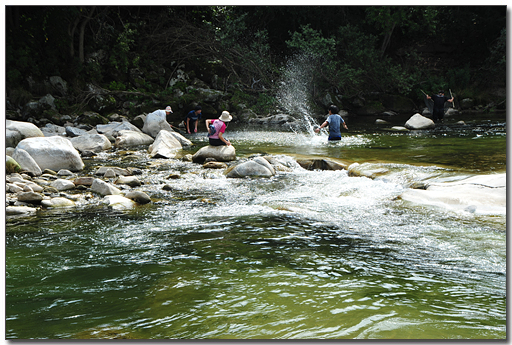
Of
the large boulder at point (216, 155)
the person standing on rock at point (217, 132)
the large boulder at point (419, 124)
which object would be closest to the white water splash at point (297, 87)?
the large boulder at point (419, 124)

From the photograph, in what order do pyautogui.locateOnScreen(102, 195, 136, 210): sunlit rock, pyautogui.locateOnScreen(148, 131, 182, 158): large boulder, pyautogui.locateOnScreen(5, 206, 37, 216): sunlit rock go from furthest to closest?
pyautogui.locateOnScreen(148, 131, 182, 158): large boulder, pyautogui.locateOnScreen(102, 195, 136, 210): sunlit rock, pyautogui.locateOnScreen(5, 206, 37, 216): sunlit rock

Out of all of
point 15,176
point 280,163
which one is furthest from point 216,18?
point 15,176

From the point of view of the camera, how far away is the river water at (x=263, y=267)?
2920 millimetres

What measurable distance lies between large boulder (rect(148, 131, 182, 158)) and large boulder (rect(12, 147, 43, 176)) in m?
3.27

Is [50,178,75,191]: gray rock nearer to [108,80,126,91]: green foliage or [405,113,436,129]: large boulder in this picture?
[405,113,436,129]: large boulder

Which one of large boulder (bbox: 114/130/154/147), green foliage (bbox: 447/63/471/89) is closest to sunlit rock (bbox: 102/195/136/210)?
large boulder (bbox: 114/130/154/147)

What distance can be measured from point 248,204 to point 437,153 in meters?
6.50

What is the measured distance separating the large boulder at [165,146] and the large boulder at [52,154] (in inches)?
88.8

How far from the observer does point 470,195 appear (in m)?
6.36

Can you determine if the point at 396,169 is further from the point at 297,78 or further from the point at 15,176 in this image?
the point at 297,78

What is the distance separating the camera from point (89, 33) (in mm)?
Answer: 24672

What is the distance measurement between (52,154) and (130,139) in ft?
14.1

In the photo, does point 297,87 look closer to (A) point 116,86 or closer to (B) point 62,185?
(A) point 116,86

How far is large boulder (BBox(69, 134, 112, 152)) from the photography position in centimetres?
1293
